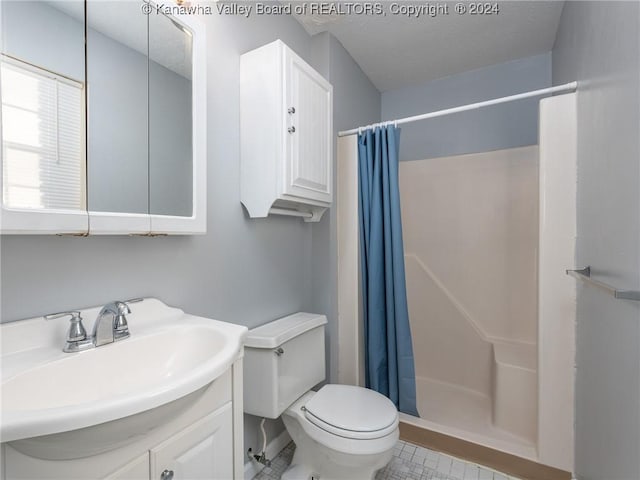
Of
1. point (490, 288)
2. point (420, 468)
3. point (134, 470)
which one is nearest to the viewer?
point (134, 470)

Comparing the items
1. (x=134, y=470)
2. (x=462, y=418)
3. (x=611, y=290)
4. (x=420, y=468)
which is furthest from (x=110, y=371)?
(x=462, y=418)


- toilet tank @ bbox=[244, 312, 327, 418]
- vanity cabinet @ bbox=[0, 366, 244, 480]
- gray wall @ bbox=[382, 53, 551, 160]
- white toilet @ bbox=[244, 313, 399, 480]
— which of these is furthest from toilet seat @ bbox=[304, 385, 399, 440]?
gray wall @ bbox=[382, 53, 551, 160]

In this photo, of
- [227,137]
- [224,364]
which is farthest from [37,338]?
[227,137]

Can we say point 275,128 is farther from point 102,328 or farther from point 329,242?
point 102,328

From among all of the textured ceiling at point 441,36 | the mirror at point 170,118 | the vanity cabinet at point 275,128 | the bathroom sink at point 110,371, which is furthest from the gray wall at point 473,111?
the bathroom sink at point 110,371

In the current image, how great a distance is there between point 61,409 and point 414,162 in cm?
261

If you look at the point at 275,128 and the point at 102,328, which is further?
the point at 275,128

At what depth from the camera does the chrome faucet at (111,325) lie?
85 centimetres

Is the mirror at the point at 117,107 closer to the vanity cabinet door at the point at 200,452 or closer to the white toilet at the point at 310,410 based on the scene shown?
the vanity cabinet door at the point at 200,452

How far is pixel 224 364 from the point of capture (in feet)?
2.47

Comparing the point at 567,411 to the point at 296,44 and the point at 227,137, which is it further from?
the point at 296,44

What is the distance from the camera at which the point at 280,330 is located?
1.48 meters

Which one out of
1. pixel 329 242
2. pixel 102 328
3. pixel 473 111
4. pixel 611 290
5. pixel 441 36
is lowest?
pixel 102 328

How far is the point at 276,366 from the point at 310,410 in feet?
0.85
